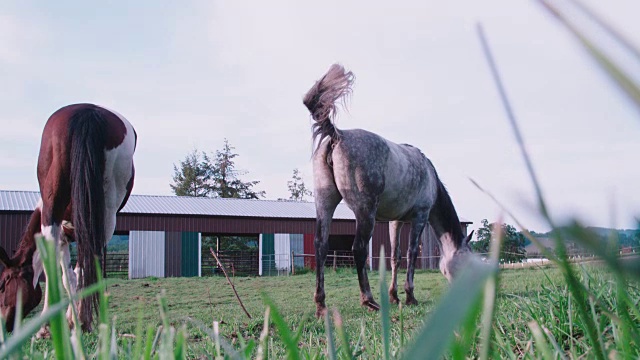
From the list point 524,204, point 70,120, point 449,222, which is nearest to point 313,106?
point 70,120

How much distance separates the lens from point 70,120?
17.5 feet

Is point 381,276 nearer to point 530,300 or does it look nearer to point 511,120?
point 511,120

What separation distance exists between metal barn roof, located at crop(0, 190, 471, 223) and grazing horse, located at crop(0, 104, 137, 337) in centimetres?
2255

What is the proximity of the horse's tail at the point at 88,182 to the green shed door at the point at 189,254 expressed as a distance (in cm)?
2527

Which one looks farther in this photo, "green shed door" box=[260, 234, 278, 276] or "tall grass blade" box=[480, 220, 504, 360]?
"green shed door" box=[260, 234, 278, 276]

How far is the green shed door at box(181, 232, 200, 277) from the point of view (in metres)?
30.1

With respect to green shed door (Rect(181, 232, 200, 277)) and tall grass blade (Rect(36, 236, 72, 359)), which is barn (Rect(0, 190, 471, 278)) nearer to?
green shed door (Rect(181, 232, 200, 277))

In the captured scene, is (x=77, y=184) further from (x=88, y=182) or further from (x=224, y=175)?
(x=224, y=175)

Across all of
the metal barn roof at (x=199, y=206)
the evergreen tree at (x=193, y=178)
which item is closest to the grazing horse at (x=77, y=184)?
the metal barn roof at (x=199, y=206)

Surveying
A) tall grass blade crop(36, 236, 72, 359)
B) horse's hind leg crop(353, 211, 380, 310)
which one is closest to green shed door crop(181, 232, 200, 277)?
horse's hind leg crop(353, 211, 380, 310)

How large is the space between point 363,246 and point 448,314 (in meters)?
6.83

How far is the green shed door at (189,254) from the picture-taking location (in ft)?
98.8

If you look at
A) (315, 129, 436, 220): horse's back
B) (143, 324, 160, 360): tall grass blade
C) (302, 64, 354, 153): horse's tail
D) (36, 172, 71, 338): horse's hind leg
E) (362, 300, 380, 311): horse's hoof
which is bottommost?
(362, 300, 380, 311): horse's hoof

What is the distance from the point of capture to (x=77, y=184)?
4.91 meters
